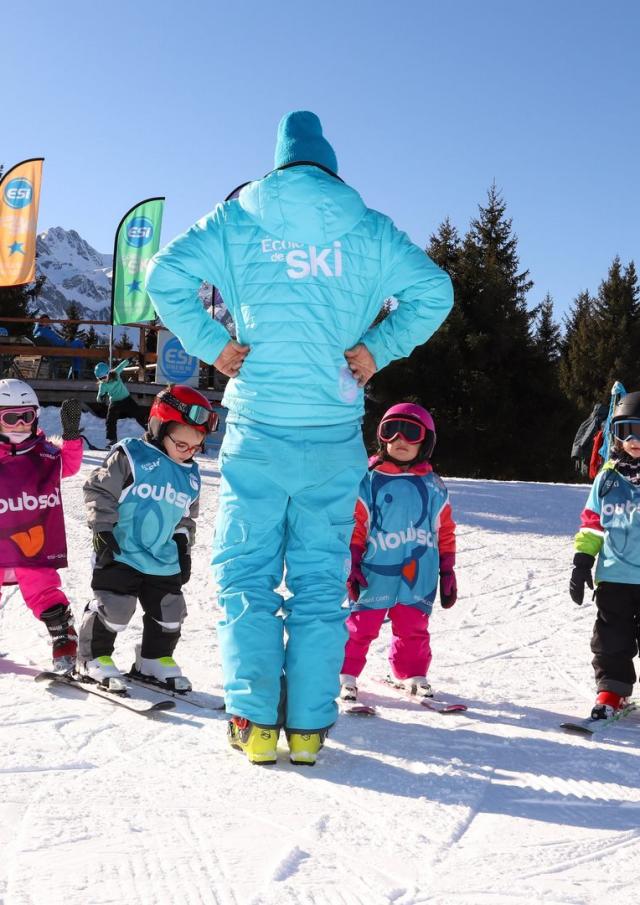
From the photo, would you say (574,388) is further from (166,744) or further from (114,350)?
(166,744)

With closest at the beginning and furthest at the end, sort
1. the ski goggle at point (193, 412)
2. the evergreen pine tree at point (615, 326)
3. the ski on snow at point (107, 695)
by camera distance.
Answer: the ski on snow at point (107, 695)
the ski goggle at point (193, 412)
the evergreen pine tree at point (615, 326)

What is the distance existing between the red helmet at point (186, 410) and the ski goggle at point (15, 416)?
2.16 feet

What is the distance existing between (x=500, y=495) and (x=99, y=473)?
24.2ft

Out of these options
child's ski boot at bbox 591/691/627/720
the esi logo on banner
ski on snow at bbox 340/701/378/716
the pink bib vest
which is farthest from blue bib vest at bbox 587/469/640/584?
the esi logo on banner

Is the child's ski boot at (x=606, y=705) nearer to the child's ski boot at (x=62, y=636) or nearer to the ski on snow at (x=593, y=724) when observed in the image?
the ski on snow at (x=593, y=724)

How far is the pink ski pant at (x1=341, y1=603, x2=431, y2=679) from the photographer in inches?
147

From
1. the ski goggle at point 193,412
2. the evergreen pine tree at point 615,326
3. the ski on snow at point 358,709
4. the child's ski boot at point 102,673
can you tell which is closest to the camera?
the ski on snow at point 358,709

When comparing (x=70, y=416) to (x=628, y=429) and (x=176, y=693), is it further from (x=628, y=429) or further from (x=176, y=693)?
(x=628, y=429)

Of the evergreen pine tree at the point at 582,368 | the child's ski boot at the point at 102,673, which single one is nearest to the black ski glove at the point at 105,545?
the child's ski boot at the point at 102,673

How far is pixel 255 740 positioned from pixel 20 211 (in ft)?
60.9

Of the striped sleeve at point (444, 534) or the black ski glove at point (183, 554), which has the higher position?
the striped sleeve at point (444, 534)

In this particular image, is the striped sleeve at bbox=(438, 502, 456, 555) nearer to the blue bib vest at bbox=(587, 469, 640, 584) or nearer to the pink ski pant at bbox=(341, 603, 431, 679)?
the pink ski pant at bbox=(341, 603, 431, 679)

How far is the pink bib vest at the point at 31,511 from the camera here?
3.94 m

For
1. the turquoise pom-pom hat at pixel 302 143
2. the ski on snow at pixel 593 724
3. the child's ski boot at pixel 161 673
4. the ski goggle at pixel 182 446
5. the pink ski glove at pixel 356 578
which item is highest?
the turquoise pom-pom hat at pixel 302 143
